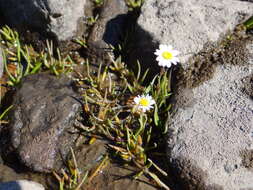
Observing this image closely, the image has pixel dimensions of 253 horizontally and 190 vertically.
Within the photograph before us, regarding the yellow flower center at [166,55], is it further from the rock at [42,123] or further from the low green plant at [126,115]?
the rock at [42,123]

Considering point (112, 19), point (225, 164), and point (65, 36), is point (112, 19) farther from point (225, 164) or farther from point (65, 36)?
point (225, 164)

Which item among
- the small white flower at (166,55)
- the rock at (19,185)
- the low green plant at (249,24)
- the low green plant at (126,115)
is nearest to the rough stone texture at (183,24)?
the low green plant at (249,24)

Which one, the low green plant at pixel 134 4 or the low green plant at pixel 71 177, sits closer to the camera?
the low green plant at pixel 71 177

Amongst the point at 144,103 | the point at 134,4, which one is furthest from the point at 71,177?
the point at 134,4

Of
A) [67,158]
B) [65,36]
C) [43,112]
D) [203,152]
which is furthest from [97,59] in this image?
[203,152]

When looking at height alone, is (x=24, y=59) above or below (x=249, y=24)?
below

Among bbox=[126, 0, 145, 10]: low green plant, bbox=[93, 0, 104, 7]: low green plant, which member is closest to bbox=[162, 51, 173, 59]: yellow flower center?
bbox=[126, 0, 145, 10]: low green plant

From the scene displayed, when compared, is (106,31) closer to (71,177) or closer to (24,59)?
(24,59)
